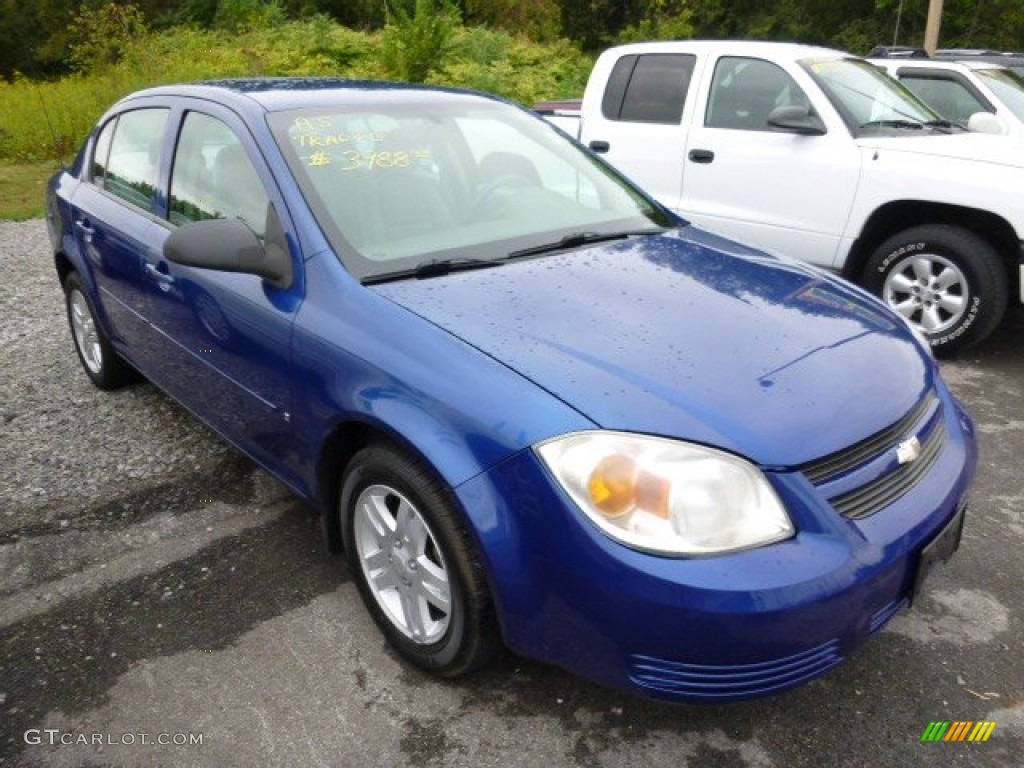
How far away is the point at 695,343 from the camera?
7.25 feet

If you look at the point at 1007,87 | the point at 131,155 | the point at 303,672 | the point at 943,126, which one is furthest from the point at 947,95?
the point at 303,672

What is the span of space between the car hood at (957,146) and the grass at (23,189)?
916 centimetres

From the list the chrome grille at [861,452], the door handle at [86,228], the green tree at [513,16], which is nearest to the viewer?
the chrome grille at [861,452]

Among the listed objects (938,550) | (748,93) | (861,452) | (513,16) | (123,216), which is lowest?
(938,550)

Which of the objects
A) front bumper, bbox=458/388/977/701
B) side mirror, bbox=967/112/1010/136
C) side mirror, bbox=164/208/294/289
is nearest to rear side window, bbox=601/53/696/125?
side mirror, bbox=967/112/1010/136

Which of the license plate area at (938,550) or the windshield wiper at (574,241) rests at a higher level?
the windshield wiper at (574,241)

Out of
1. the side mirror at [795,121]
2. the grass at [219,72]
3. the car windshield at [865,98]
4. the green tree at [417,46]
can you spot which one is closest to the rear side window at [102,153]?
the side mirror at [795,121]

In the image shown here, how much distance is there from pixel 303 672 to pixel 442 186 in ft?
5.47

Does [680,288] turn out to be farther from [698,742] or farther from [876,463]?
[698,742]

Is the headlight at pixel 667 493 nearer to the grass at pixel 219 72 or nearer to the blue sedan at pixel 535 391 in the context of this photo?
the blue sedan at pixel 535 391

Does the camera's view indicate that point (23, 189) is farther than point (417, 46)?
No

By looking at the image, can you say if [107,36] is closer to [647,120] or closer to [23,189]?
[23,189]

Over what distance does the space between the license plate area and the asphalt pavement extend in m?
0.42

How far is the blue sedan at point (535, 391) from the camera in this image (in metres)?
1.84
